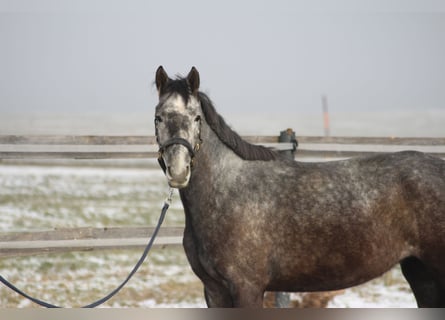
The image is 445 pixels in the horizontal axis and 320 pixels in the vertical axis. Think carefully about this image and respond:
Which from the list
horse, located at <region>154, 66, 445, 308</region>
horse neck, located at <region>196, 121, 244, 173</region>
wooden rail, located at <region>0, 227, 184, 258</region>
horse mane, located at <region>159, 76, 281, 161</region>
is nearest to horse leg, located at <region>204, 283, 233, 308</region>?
horse, located at <region>154, 66, 445, 308</region>

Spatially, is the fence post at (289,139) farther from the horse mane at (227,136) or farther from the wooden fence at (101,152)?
the horse mane at (227,136)

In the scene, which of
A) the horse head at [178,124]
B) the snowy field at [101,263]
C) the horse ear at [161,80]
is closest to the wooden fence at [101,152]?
the snowy field at [101,263]

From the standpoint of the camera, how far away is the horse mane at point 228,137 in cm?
370

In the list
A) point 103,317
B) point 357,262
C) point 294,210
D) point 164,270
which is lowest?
point 164,270

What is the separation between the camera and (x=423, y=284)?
12.6ft

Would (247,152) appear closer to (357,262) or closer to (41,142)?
(357,262)

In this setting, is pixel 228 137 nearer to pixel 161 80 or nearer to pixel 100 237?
pixel 161 80

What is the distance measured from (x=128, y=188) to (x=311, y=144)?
12.6 metres

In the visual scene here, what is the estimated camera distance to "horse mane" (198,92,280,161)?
370 centimetres

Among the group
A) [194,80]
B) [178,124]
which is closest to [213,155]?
[178,124]

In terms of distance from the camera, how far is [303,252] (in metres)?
3.57

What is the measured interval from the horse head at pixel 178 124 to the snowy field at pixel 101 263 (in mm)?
3309

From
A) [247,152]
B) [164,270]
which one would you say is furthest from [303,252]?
[164,270]

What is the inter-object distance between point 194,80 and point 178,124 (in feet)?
1.20
